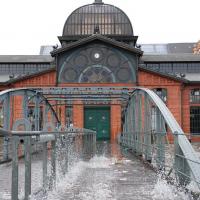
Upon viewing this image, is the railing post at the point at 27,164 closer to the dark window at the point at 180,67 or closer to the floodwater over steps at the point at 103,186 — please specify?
the floodwater over steps at the point at 103,186

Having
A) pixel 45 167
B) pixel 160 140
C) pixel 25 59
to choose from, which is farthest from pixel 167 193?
pixel 25 59

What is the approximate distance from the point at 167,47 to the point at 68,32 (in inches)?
1494

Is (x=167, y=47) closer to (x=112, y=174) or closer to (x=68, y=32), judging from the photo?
(x=68, y=32)

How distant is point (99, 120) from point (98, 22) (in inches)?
418

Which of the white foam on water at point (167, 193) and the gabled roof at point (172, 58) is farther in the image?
the gabled roof at point (172, 58)

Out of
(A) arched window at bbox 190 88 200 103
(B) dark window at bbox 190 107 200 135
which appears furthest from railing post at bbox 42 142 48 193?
(A) arched window at bbox 190 88 200 103

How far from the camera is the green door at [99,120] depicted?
1640 inches

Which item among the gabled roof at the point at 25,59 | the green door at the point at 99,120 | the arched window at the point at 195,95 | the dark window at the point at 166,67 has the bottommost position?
the green door at the point at 99,120

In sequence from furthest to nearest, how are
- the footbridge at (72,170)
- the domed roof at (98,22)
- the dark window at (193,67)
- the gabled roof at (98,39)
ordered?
the dark window at (193,67) < the domed roof at (98,22) < the gabled roof at (98,39) < the footbridge at (72,170)

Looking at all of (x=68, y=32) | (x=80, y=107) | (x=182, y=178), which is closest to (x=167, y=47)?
(x=68, y=32)

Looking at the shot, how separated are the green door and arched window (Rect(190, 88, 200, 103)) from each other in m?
7.86

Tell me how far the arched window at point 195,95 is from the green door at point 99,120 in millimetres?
7859

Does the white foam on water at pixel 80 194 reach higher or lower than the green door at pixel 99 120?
lower

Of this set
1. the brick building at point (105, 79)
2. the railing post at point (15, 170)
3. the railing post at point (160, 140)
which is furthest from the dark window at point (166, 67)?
the railing post at point (15, 170)
